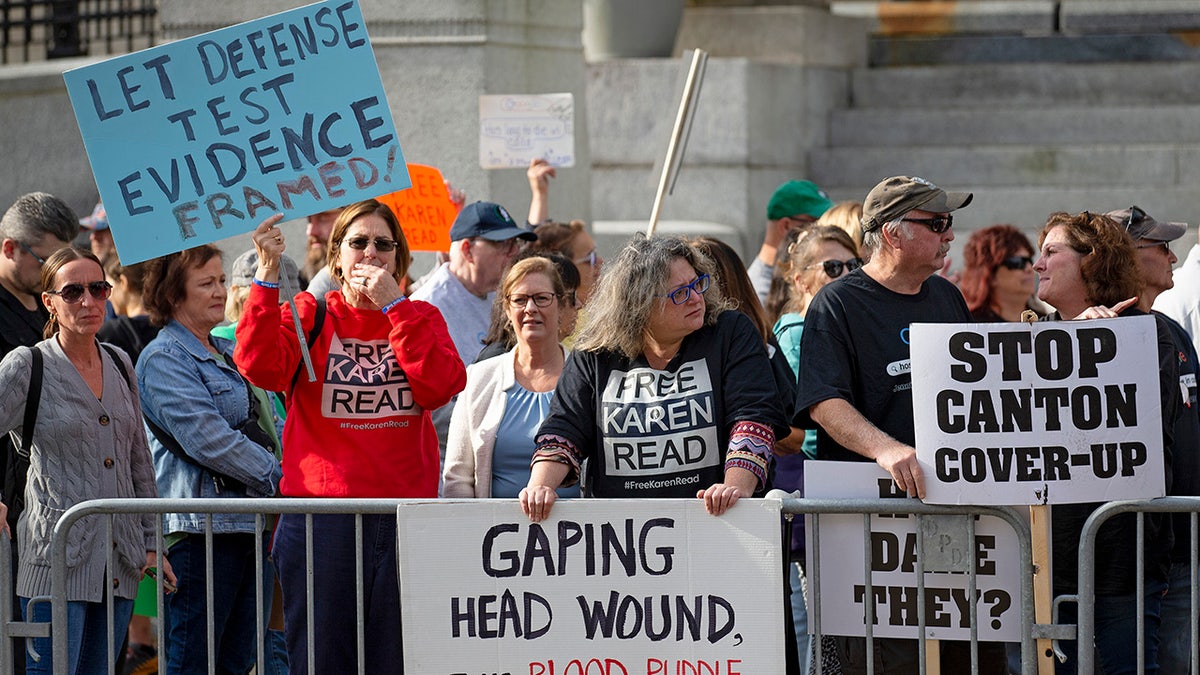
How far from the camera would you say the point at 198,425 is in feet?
20.8

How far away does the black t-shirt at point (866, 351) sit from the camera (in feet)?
18.2

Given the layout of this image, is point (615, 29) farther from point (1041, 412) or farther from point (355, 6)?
point (1041, 412)

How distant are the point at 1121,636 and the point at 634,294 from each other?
75.1 inches

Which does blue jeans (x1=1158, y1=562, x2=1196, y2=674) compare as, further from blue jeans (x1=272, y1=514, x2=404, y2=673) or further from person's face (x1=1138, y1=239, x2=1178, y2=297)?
blue jeans (x1=272, y1=514, x2=404, y2=673)

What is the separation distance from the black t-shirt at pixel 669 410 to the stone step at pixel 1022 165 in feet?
25.7

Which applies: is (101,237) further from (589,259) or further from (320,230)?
(589,259)

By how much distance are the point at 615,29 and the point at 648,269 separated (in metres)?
8.24

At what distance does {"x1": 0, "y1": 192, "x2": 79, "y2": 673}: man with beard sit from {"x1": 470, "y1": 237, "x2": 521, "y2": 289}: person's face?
1.75 m

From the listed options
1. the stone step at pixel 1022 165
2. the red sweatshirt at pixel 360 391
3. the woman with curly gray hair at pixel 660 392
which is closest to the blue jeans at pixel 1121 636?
the woman with curly gray hair at pixel 660 392

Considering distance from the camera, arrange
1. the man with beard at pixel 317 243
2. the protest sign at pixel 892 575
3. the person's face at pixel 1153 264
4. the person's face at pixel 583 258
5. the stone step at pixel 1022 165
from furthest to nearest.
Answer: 1. the stone step at pixel 1022 165
2. the man with beard at pixel 317 243
3. the person's face at pixel 583 258
4. the person's face at pixel 1153 264
5. the protest sign at pixel 892 575

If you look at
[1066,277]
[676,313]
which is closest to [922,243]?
[1066,277]

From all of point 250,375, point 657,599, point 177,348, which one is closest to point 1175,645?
point 657,599

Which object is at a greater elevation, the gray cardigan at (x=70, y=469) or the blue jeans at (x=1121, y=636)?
the gray cardigan at (x=70, y=469)

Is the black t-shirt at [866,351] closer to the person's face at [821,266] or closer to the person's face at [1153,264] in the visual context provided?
the person's face at [1153,264]
